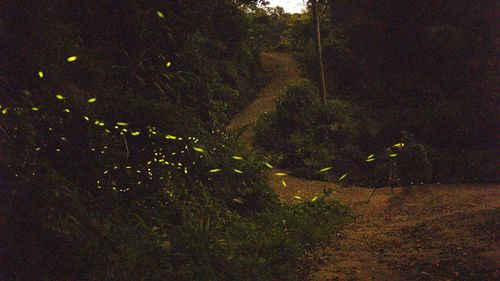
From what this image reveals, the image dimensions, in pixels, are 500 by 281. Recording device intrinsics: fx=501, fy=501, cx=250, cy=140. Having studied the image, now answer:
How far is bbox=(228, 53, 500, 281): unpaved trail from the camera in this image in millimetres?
5095

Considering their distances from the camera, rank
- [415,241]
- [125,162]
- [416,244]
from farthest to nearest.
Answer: [415,241], [416,244], [125,162]

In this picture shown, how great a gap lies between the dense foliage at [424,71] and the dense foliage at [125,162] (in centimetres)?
929

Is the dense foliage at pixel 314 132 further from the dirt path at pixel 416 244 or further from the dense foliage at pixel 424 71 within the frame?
the dirt path at pixel 416 244

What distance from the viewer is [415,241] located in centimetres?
666

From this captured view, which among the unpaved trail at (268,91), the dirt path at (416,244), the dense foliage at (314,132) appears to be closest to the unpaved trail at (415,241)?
the dirt path at (416,244)

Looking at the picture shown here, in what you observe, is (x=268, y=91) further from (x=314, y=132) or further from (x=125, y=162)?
(x=125, y=162)

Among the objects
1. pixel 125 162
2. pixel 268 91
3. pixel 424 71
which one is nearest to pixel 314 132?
pixel 424 71

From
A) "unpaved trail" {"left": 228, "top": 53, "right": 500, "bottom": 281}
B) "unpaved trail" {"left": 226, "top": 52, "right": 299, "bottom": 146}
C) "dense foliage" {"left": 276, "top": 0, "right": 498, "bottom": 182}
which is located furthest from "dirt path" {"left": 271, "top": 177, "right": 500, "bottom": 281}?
"unpaved trail" {"left": 226, "top": 52, "right": 299, "bottom": 146}

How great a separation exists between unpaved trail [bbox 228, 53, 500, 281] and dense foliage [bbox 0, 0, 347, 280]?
0.45 m

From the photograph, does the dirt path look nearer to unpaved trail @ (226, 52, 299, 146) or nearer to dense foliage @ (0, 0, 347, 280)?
dense foliage @ (0, 0, 347, 280)

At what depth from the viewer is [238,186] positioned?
809 cm

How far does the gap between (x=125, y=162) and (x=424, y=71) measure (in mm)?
16531

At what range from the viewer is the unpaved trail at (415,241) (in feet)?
16.7

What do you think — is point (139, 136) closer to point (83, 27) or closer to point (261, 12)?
point (83, 27)
